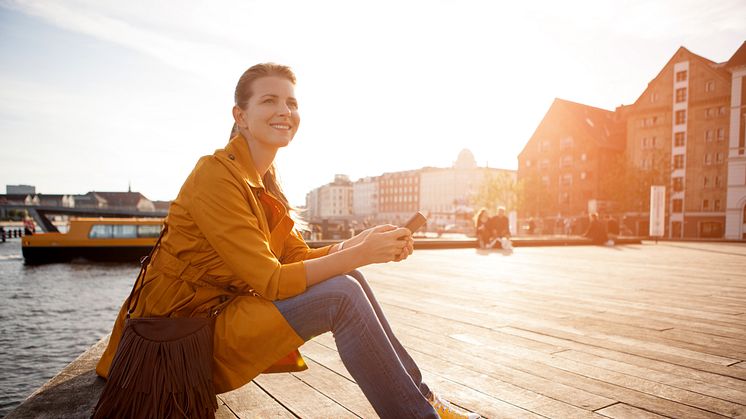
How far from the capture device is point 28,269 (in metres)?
22.5

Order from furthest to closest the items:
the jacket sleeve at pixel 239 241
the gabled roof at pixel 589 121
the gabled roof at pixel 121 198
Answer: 1. the gabled roof at pixel 121 198
2. the gabled roof at pixel 589 121
3. the jacket sleeve at pixel 239 241

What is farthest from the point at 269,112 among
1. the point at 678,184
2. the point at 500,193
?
the point at 500,193

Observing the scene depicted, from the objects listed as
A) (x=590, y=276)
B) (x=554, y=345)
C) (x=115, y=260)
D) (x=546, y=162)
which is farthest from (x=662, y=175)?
(x=554, y=345)

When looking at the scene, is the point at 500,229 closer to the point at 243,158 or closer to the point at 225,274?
the point at 243,158

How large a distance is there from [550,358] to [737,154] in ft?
139

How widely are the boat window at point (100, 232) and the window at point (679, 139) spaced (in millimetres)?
45441

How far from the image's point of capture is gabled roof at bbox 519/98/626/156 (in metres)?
52.1

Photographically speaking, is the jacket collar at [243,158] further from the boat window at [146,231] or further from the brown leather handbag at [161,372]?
the boat window at [146,231]

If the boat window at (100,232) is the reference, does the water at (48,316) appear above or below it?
below

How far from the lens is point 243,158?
1.94 metres

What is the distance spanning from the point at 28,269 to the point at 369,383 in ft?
86.7

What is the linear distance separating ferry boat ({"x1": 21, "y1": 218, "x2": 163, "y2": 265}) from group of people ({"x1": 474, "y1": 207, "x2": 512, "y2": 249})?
17.4m

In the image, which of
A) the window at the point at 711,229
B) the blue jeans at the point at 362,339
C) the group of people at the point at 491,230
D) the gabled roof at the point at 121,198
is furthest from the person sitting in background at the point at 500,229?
the gabled roof at the point at 121,198

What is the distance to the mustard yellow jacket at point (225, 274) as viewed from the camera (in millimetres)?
1635
